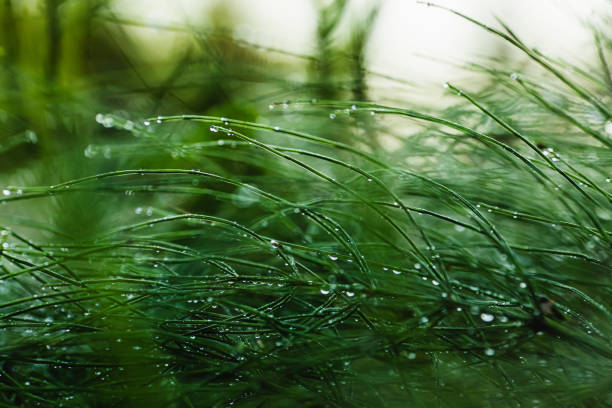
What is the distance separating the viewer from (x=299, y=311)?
0.38 metres

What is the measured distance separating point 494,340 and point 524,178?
156mm

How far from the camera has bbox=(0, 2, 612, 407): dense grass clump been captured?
27 cm

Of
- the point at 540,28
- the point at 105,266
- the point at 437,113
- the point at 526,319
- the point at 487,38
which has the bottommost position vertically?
the point at 526,319

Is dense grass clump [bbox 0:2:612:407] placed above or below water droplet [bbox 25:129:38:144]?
below

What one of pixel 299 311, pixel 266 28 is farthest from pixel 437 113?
pixel 266 28

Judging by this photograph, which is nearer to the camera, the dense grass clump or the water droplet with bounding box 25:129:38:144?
the dense grass clump

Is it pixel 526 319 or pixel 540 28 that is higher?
pixel 540 28

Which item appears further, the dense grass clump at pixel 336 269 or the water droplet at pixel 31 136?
the water droplet at pixel 31 136

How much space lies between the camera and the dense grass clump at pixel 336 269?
271 millimetres

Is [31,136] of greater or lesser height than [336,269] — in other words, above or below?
above

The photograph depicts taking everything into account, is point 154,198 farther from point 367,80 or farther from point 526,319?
point 526,319

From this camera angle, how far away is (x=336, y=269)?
0.90ft

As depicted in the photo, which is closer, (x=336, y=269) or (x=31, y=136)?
(x=336, y=269)

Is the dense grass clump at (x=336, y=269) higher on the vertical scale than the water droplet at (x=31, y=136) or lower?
lower
